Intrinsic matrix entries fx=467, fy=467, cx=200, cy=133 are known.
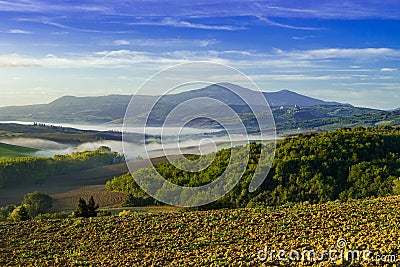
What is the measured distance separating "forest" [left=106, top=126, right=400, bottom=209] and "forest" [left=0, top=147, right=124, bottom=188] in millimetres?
31310

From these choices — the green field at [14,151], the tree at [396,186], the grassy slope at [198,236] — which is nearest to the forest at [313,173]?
the tree at [396,186]

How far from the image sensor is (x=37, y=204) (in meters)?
49.3

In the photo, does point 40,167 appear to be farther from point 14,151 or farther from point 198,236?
point 198,236

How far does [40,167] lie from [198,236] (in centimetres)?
6911

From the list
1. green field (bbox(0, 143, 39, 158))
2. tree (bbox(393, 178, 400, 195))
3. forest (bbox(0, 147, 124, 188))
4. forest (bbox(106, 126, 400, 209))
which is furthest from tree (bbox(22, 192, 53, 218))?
green field (bbox(0, 143, 39, 158))

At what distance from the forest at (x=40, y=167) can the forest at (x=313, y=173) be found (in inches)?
1233

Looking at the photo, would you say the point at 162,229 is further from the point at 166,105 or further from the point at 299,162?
the point at 299,162

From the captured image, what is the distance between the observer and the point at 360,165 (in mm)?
45312

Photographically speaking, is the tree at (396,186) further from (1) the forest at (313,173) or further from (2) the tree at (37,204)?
(2) the tree at (37,204)

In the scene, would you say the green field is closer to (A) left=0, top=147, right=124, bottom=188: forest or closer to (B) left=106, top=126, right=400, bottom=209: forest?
(A) left=0, top=147, right=124, bottom=188: forest

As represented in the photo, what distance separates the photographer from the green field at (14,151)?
11097 cm

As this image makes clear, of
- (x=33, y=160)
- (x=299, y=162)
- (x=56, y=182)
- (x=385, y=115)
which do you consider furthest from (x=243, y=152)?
(x=385, y=115)

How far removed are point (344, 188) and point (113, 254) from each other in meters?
30.9

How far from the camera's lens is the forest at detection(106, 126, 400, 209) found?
41562mm
